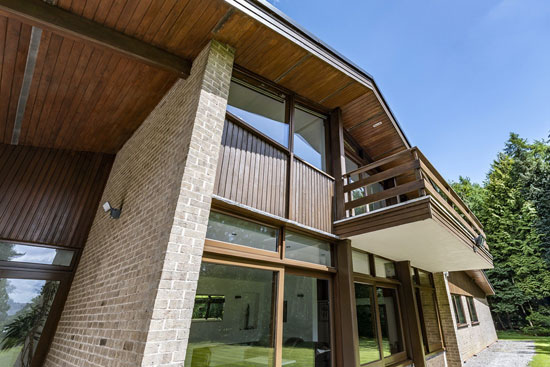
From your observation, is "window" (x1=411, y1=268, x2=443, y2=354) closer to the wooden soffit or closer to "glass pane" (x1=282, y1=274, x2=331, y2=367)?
"glass pane" (x1=282, y1=274, x2=331, y2=367)

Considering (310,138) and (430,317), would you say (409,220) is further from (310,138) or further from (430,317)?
(430,317)

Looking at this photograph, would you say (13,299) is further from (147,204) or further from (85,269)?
(147,204)

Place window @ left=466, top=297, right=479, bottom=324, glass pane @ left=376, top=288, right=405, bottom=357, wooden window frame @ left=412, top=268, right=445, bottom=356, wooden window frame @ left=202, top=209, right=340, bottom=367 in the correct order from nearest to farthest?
wooden window frame @ left=202, top=209, right=340, bottom=367 → glass pane @ left=376, top=288, right=405, bottom=357 → wooden window frame @ left=412, top=268, right=445, bottom=356 → window @ left=466, top=297, right=479, bottom=324

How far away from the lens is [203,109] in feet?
10.5

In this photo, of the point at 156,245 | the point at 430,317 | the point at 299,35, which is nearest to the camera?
the point at 156,245

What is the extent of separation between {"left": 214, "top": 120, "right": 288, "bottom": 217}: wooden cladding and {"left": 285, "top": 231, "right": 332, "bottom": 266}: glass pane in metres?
0.48

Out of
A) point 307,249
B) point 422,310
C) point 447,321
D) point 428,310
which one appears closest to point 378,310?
point 307,249

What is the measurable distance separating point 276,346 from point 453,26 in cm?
877

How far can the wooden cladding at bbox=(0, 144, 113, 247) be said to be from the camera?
4586 millimetres

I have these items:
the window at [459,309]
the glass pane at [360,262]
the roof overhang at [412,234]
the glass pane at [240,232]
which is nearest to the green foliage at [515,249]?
the window at [459,309]

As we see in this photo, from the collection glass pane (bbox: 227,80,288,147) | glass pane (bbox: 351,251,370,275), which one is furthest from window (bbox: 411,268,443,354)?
glass pane (bbox: 227,80,288,147)

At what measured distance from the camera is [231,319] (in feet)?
9.96

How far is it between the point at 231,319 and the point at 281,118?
345cm

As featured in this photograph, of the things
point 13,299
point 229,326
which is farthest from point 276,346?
point 13,299
